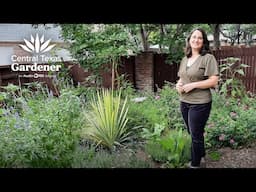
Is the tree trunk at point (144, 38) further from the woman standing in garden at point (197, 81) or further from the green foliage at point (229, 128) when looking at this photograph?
the woman standing in garden at point (197, 81)

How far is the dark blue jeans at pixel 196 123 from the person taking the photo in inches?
91.2

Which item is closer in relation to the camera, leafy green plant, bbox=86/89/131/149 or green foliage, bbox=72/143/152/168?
green foliage, bbox=72/143/152/168

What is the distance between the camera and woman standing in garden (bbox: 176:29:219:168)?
2273 mm

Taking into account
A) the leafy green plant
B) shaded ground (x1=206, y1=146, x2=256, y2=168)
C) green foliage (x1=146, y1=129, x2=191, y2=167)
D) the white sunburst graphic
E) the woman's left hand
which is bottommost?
shaded ground (x1=206, y1=146, x2=256, y2=168)

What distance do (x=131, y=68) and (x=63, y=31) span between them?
31.1 inches

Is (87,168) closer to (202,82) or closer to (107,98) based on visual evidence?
(107,98)

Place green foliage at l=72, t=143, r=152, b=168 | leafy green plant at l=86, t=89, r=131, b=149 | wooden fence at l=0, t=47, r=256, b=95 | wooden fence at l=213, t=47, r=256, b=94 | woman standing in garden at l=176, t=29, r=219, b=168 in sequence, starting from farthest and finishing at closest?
wooden fence at l=213, t=47, r=256, b=94
wooden fence at l=0, t=47, r=256, b=95
leafy green plant at l=86, t=89, r=131, b=149
green foliage at l=72, t=143, r=152, b=168
woman standing in garden at l=176, t=29, r=219, b=168

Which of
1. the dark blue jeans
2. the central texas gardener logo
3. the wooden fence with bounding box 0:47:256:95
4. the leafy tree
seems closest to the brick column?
the wooden fence with bounding box 0:47:256:95

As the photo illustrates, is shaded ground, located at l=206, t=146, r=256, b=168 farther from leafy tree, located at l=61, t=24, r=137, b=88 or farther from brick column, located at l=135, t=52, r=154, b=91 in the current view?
leafy tree, located at l=61, t=24, r=137, b=88

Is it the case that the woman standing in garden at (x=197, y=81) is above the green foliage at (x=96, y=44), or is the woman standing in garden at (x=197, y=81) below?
below

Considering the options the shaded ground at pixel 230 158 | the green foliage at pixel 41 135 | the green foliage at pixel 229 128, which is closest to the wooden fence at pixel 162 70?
the green foliage at pixel 229 128

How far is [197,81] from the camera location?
2.29 m
